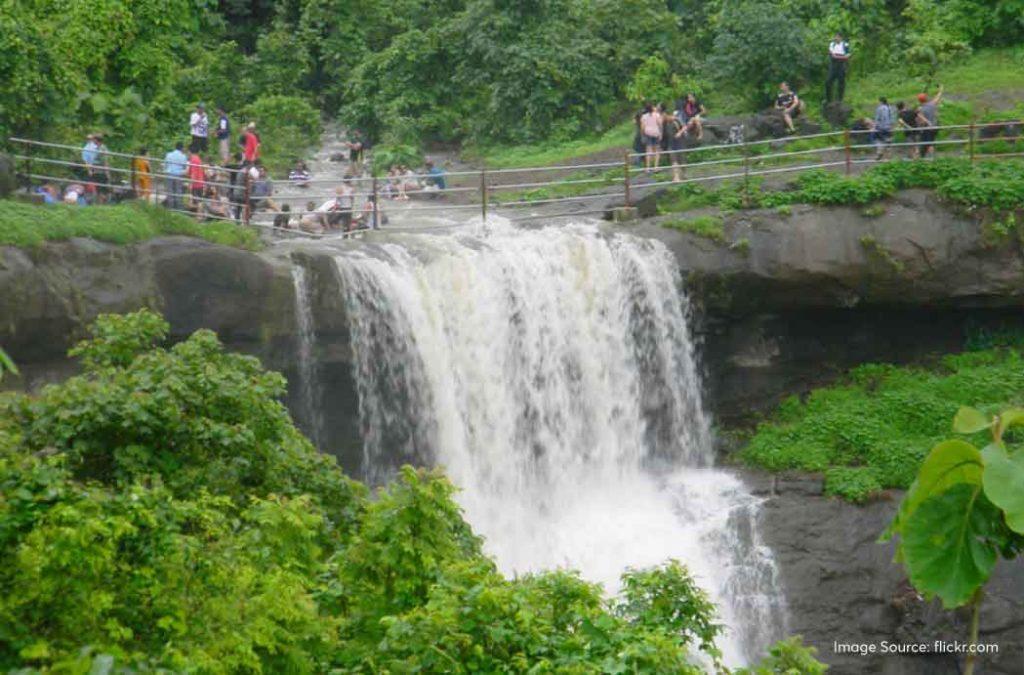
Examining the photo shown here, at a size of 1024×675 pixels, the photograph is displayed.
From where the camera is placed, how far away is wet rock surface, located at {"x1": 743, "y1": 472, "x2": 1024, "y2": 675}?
2064 cm

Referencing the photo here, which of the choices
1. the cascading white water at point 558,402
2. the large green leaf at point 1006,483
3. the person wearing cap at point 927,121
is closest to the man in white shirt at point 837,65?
the person wearing cap at point 927,121

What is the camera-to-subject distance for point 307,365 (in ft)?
67.7

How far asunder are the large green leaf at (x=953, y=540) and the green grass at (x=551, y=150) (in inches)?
843

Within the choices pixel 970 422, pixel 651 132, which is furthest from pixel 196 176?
pixel 970 422

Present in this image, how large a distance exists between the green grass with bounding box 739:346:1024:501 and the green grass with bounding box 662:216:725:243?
2.77 metres

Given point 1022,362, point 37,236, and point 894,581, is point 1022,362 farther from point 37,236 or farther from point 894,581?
point 37,236

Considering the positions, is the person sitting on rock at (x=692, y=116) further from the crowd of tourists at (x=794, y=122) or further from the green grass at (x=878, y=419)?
the green grass at (x=878, y=419)

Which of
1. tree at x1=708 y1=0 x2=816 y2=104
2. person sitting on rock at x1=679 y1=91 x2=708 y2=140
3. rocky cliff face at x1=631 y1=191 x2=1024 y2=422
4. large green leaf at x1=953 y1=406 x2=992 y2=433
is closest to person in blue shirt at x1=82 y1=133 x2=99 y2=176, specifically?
rocky cliff face at x1=631 y1=191 x2=1024 y2=422

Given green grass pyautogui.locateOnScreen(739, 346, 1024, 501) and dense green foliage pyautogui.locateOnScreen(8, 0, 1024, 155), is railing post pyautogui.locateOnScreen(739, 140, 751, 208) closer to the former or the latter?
green grass pyautogui.locateOnScreen(739, 346, 1024, 501)

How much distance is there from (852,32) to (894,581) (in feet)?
45.9

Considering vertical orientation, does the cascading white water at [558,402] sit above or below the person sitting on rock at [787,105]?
below

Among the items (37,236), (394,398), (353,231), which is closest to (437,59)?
(353,231)

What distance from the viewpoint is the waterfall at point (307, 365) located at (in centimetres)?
2047

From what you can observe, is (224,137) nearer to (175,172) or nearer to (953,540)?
(175,172)
